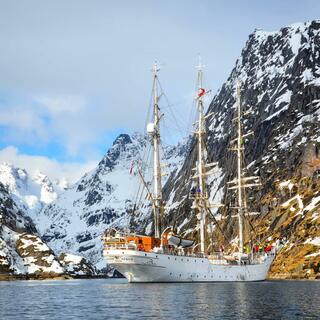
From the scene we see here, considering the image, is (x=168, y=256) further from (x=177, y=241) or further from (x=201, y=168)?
(x=201, y=168)

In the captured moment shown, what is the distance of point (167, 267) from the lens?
11794 cm

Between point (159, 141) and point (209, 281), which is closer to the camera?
point (209, 281)

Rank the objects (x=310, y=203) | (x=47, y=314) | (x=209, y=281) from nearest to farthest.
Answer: (x=47, y=314)
(x=209, y=281)
(x=310, y=203)

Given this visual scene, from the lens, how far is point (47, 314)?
2244 inches

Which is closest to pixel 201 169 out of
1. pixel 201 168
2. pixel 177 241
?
pixel 201 168

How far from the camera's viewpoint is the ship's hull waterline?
114625 mm

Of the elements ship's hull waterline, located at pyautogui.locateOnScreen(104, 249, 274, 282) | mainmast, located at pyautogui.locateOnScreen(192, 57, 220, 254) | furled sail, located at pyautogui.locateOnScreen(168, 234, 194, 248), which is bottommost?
ship's hull waterline, located at pyautogui.locateOnScreen(104, 249, 274, 282)

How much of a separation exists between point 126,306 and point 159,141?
7600 centimetres

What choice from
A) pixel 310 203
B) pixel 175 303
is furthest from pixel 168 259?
pixel 310 203

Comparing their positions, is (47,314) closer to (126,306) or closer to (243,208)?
(126,306)

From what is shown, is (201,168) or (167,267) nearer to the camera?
(167,267)

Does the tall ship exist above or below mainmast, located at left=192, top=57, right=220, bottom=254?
below

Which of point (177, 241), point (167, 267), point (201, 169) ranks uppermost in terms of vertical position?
point (201, 169)

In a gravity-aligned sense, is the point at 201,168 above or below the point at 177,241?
above
